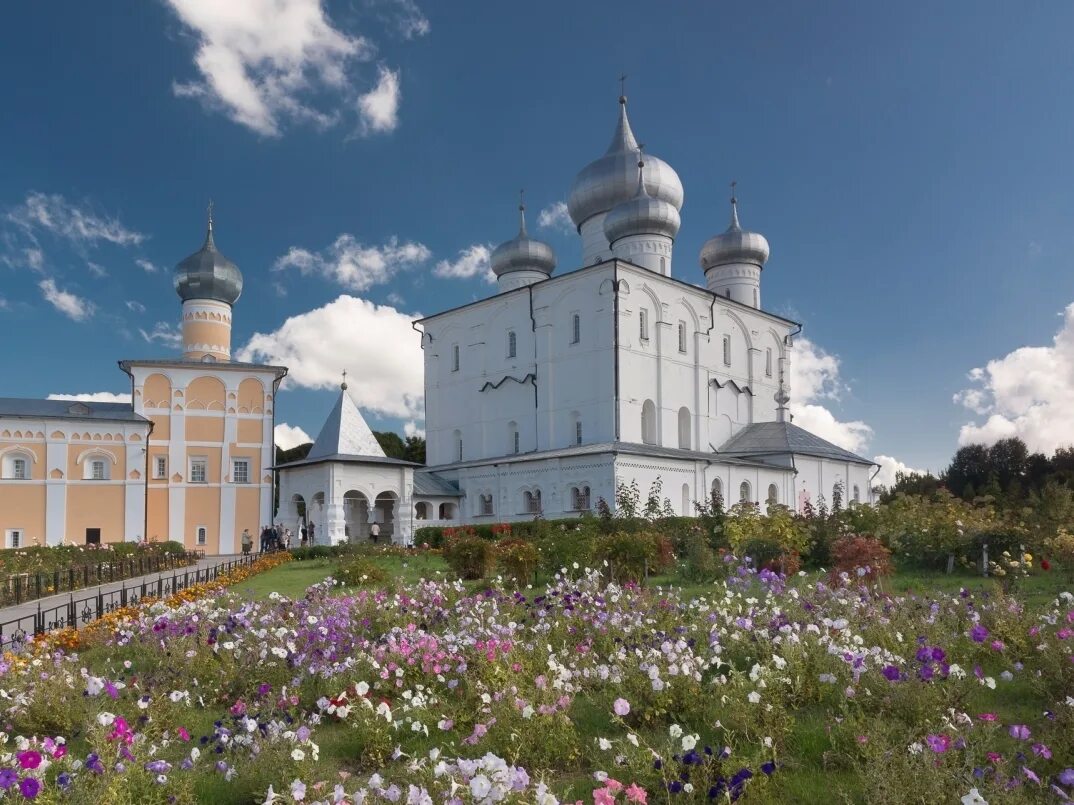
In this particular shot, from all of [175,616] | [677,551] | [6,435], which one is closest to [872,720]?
[175,616]

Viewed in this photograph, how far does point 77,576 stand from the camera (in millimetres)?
15273

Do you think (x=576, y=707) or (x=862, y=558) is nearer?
(x=576, y=707)

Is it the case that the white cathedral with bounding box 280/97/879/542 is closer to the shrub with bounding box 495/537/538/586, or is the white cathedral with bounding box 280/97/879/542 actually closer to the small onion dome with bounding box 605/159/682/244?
the small onion dome with bounding box 605/159/682/244

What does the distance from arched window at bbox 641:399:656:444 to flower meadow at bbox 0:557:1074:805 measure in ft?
69.3

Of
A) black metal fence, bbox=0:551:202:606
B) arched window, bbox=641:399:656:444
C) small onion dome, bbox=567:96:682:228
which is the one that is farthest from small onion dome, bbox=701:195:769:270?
black metal fence, bbox=0:551:202:606

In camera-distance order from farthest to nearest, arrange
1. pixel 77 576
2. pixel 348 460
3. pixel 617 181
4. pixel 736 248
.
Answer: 1. pixel 736 248
2. pixel 617 181
3. pixel 348 460
4. pixel 77 576

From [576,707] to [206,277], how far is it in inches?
1088

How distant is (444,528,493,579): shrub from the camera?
11945 mm

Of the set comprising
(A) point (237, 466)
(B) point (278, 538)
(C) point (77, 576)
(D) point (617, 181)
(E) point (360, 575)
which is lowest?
(C) point (77, 576)

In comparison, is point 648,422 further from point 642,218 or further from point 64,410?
point 64,410

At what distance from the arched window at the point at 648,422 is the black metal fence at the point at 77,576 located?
1378 cm

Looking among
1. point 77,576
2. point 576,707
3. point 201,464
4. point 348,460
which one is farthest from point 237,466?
point 576,707

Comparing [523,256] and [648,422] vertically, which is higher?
[523,256]

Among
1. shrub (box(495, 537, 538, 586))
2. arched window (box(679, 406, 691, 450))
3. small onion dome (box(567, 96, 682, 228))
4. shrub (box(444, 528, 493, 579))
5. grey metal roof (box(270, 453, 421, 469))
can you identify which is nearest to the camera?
shrub (box(495, 537, 538, 586))
